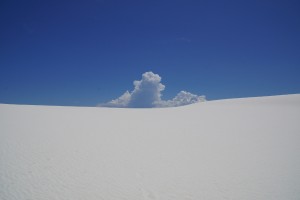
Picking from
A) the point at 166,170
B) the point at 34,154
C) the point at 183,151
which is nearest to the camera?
the point at 166,170

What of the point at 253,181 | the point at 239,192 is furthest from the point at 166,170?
the point at 253,181

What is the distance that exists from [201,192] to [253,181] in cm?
194

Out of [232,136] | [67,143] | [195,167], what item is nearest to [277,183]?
[195,167]

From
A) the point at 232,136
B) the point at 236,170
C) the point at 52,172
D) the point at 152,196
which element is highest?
the point at 232,136

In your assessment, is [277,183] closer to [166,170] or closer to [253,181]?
[253,181]

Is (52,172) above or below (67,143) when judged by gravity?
below

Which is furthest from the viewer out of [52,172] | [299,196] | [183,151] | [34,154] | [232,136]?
[232,136]

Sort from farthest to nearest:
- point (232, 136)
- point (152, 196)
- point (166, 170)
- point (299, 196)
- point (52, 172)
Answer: point (232, 136), point (166, 170), point (52, 172), point (299, 196), point (152, 196)

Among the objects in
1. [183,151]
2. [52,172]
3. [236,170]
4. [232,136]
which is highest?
[232,136]

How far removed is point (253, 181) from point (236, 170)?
2.66ft

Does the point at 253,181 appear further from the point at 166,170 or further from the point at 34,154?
the point at 34,154

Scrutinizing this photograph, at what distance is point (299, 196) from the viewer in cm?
523

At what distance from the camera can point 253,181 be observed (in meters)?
5.90

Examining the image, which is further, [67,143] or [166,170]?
[67,143]
